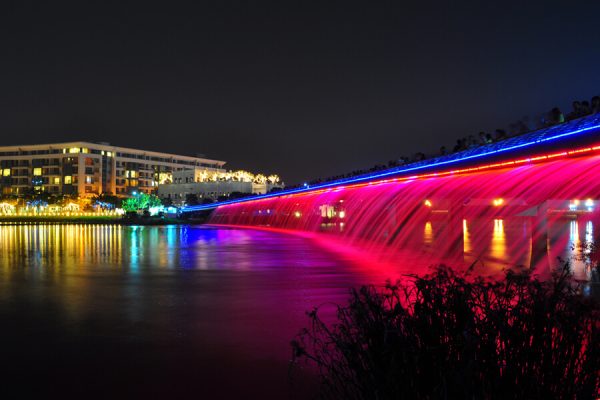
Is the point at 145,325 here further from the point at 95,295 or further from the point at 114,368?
the point at 95,295

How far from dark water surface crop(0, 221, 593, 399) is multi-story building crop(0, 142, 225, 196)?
413ft

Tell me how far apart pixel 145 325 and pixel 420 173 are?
2148cm

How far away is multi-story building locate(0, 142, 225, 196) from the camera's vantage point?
138 m

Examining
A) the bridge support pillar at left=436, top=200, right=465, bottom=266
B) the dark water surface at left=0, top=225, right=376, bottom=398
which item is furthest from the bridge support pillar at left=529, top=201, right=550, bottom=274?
the dark water surface at left=0, top=225, right=376, bottom=398

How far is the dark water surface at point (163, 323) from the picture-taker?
666cm

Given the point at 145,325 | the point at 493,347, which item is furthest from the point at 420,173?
the point at 493,347

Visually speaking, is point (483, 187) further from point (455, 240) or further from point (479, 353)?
point (479, 353)

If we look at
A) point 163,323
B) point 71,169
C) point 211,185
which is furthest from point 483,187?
point 71,169

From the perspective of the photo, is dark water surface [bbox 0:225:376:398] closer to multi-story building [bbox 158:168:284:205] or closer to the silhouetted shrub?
the silhouetted shrub

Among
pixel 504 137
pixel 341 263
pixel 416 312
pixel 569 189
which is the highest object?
pixel 504 137

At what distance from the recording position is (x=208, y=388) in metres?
6.45

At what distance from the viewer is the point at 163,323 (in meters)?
9.77

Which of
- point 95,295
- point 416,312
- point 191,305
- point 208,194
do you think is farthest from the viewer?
point 208,194

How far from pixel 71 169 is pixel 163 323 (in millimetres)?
138765
